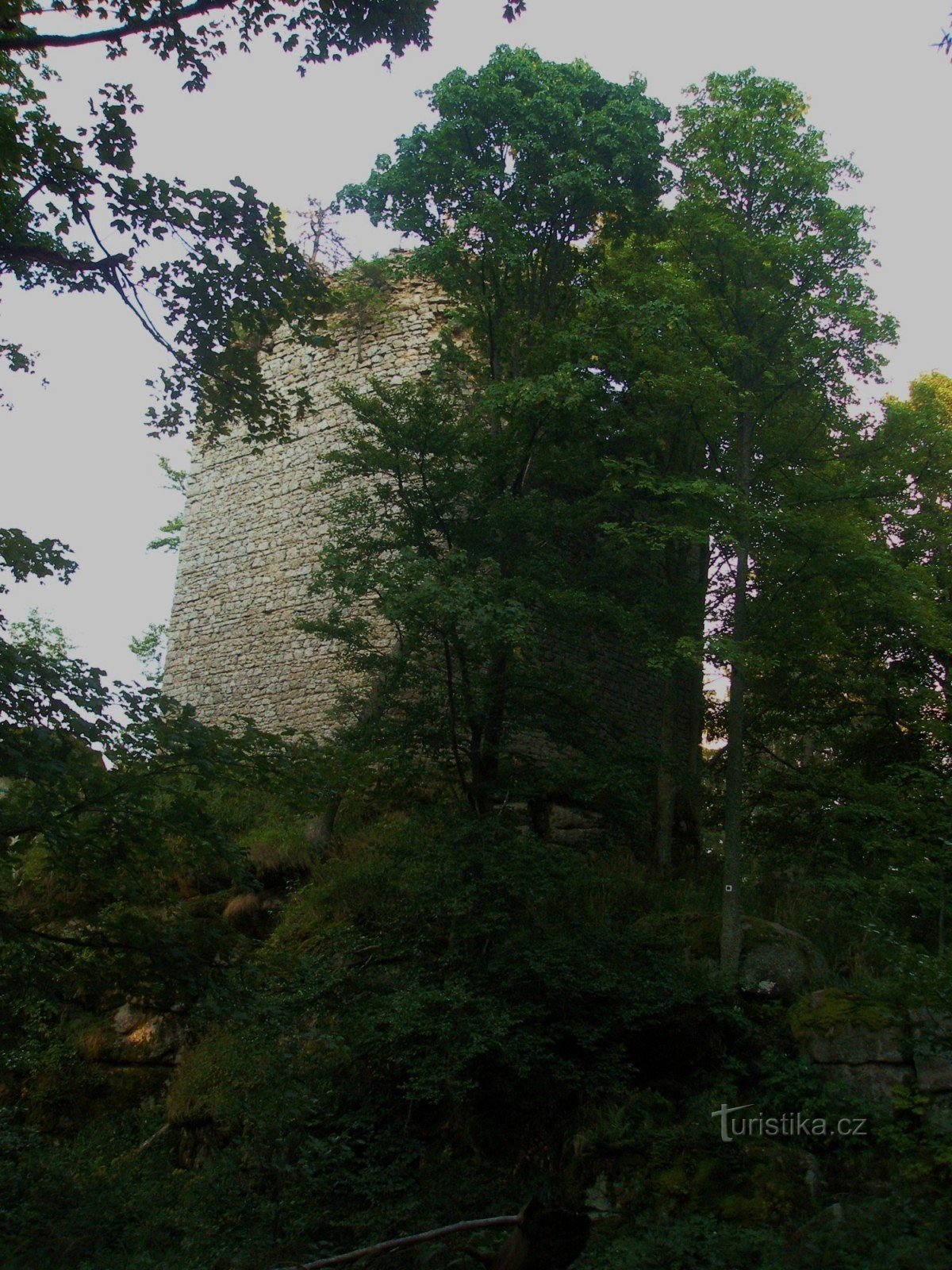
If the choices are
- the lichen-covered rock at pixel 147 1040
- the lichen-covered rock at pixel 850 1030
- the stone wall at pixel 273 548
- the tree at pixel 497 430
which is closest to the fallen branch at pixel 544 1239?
the lichen-covered rock at pixel 850 1030

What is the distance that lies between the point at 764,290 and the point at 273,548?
8.75 meters

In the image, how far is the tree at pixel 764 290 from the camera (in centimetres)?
1036

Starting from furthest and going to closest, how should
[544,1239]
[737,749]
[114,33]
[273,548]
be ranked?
[273,548]
[737,749]
[114,33]
[544,1239]

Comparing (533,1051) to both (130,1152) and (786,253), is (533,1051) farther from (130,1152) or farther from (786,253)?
(786,253)

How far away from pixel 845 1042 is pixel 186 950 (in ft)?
15.8

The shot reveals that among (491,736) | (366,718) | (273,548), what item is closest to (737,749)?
(491,736)

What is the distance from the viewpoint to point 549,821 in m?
11.7

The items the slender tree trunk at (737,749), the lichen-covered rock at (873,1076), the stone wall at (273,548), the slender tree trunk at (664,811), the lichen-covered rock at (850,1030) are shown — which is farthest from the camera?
the stone wall at (273,548)

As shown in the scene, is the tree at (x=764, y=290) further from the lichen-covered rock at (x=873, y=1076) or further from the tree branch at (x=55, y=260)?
the tree branch at (x=55, y=260)

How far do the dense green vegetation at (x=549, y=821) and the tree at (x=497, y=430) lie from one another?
0.18 feet

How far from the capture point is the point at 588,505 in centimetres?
1166

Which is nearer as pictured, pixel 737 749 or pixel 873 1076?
pixel 873 1076

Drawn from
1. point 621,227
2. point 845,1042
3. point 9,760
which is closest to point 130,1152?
point 9,760

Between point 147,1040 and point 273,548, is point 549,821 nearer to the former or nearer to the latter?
point 147,1040
